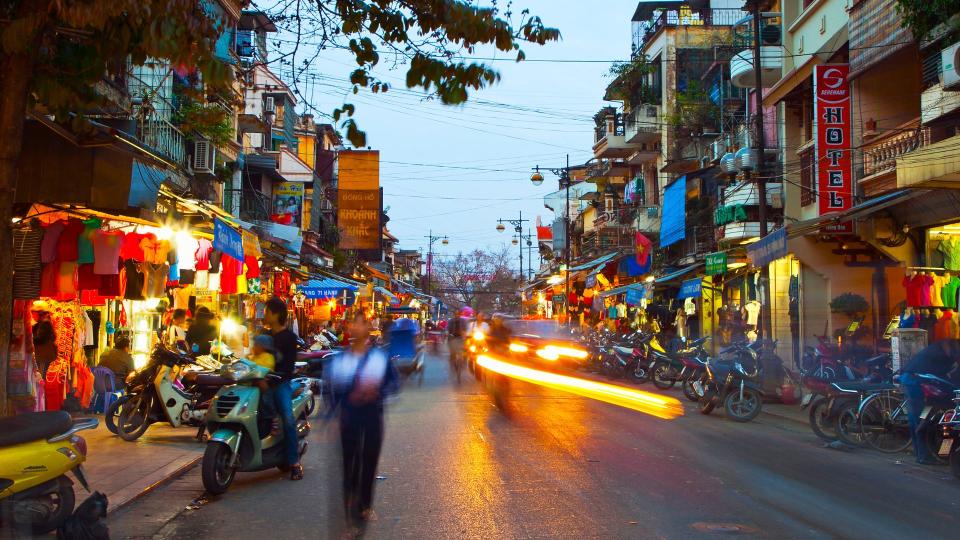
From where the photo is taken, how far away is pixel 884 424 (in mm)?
12227

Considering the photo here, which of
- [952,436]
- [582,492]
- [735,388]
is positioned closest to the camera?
[582,492]

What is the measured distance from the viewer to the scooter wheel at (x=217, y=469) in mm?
8484

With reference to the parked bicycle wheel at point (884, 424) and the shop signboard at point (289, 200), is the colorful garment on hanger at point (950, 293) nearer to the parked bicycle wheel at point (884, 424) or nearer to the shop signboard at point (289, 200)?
the parked bicycle wheel at point (884, 424)

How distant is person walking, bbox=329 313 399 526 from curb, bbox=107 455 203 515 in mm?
2294

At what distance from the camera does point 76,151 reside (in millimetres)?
9609

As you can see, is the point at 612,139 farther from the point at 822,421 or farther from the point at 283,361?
the point at 283,361

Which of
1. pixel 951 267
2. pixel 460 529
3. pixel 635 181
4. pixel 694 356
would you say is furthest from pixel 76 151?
pixel 635 181

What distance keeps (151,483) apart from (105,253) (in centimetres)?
452

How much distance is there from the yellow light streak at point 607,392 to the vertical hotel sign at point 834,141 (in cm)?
651

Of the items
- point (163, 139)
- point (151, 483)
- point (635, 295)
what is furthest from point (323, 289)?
point (151, 483)

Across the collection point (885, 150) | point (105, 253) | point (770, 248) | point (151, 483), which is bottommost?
point (151, 483)

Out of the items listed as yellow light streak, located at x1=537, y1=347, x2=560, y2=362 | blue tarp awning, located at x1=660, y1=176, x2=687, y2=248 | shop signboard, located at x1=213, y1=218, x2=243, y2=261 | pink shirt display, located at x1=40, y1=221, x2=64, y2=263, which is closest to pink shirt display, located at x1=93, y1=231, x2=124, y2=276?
pink shirt display, located at x1=40, y1=221, x2=64, y2=263

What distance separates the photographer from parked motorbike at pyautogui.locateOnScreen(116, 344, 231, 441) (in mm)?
12211

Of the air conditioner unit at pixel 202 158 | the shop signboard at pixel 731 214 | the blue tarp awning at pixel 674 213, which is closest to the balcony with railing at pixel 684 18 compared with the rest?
the blue tarp awning at pixel 674 213
